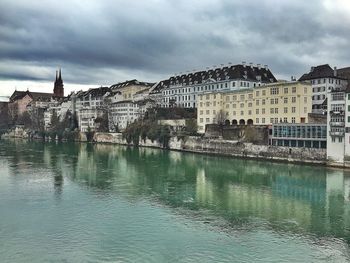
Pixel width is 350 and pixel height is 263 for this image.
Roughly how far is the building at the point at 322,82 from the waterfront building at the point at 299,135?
9.21 meters

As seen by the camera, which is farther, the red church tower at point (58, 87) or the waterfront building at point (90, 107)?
the red church tower at point (58, 87)

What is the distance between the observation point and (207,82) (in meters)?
58.5

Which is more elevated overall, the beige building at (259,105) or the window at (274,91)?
the window at (274,91)

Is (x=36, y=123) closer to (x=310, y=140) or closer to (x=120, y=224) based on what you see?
(x=310, y=140)

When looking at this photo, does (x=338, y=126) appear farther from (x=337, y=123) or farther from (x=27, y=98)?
(x=27, y=98)

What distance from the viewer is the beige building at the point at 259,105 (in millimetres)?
40906

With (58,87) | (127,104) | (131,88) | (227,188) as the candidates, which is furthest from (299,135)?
(58,87)

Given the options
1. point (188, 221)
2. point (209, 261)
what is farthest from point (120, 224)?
point (209, 261)

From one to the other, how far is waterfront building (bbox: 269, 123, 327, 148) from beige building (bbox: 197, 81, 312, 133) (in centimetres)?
371

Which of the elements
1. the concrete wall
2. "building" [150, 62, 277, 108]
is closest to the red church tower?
"building" [150, 62, 277, 108]

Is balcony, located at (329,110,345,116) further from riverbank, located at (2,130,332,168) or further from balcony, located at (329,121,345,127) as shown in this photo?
riverbank, located at (2,130,332,168)

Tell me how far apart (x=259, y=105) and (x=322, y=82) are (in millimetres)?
7611

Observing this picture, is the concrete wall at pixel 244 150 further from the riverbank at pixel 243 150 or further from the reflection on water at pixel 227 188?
the reflection on water at pixel 227 188

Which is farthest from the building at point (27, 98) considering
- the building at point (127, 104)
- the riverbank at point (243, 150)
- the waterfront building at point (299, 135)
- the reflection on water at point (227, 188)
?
the waterfront building at point (299, 135)
